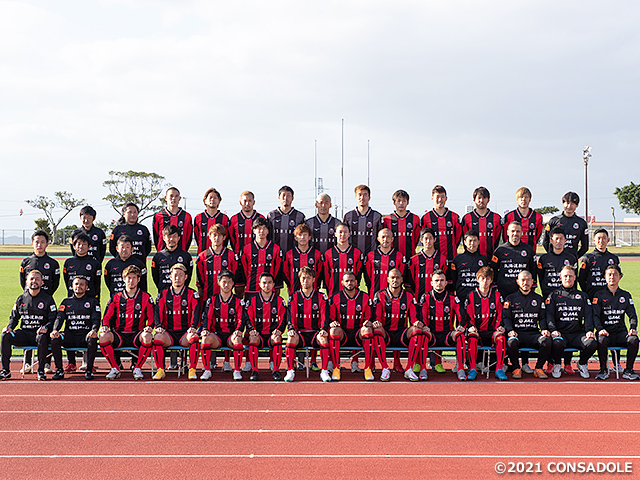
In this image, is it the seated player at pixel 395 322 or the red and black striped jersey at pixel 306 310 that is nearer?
the seated player at pixel 395 322

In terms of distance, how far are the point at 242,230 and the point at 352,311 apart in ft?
5.79

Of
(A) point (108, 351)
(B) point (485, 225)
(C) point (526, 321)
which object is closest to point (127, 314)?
(A) point (108, 351)

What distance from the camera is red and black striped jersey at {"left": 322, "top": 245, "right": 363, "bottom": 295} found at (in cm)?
686

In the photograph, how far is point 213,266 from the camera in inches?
272

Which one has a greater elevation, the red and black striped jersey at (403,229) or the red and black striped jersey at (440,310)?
the red and black striped jersey at (403,229)

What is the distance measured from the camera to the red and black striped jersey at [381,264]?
683 cm

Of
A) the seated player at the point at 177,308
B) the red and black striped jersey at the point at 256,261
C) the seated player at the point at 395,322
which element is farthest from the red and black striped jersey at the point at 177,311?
the seated player at the point at 395,322

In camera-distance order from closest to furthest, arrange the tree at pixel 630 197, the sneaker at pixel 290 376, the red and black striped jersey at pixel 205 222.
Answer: the sneaker at pixel 290 376 < the red and black striped jersey at pixel 205 222 < the tree at pixel 630 197

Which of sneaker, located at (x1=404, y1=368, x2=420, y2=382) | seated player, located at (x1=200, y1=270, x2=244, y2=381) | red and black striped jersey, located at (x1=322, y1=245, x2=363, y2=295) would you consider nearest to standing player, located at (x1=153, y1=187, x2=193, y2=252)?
seated player, located at (x1=200, y1=270, x2=244, y2=381)

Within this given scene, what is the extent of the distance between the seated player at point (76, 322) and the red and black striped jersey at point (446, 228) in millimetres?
4039

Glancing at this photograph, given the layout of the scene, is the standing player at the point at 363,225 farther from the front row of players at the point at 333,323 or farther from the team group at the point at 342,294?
the front row of players at the point at 333,323

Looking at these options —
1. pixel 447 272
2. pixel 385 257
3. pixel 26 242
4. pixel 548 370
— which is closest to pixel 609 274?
pixel 548 370

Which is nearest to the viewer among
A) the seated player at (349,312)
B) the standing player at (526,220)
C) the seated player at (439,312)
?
the seated player at (349,312)

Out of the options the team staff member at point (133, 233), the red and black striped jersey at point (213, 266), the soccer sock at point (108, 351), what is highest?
the team staff member at point (133, 233)
